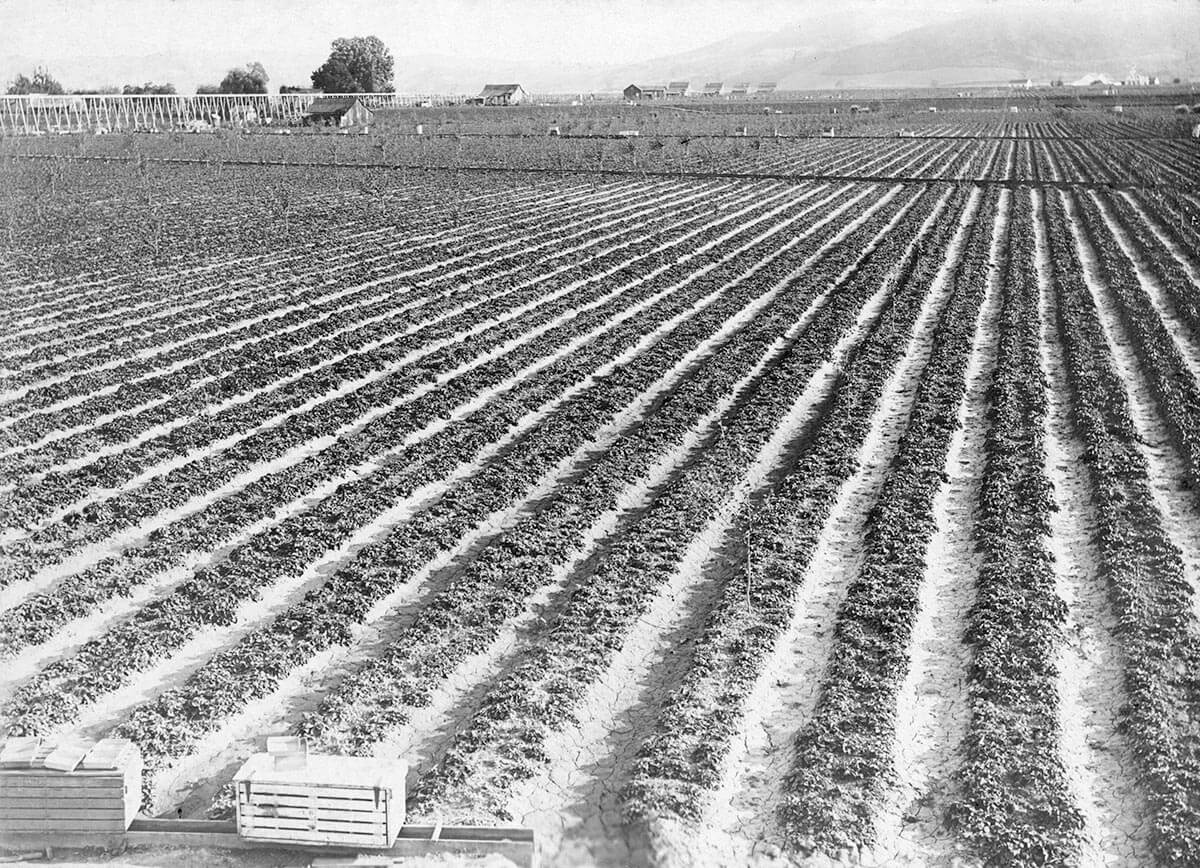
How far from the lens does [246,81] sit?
3738 inches

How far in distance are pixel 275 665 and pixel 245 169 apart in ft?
128

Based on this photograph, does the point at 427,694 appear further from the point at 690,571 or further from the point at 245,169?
the point at 245,169

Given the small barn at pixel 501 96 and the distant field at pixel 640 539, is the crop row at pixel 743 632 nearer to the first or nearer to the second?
the distant field at pixel 640 539

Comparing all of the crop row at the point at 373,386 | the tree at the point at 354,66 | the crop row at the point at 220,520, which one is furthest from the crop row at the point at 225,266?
the tree at the point at 354,66

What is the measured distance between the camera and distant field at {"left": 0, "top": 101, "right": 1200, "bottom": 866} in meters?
6.79

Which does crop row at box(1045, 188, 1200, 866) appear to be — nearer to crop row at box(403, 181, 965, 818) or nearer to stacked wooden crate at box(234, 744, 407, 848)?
crop row at box(403, 181, 965, 818)

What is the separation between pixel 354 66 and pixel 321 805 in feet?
283

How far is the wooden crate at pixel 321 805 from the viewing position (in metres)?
5.90

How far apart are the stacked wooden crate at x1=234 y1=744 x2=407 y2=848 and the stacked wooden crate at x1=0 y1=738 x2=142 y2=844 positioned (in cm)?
65

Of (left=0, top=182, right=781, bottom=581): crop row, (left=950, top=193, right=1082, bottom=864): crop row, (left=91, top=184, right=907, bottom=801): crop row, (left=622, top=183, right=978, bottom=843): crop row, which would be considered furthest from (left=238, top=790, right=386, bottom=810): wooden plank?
(left=0, top=182, right=781, bottom=581): crop row

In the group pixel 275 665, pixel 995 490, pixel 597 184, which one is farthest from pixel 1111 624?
pixel 597 184

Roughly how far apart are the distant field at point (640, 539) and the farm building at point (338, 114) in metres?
52.0

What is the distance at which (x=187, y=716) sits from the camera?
7352 mm

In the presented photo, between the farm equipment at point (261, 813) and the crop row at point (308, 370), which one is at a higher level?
the crop row at point (308, 370)
